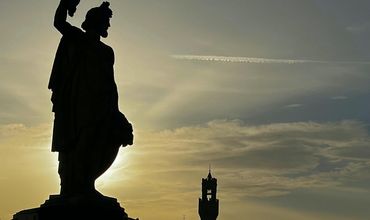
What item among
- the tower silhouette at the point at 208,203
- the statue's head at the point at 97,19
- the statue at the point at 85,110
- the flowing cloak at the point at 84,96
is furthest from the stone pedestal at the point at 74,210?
the tower silhouette at the point at 208,203

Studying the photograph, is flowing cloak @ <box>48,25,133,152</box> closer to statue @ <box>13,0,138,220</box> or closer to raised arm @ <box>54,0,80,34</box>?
statue @ <box>13,0,138,220</box>

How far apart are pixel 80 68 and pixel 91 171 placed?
146 centimetres

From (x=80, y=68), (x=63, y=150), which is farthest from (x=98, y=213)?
(x=80, y=68)

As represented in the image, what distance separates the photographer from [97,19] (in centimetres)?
1116

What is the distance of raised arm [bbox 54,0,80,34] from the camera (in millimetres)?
10695

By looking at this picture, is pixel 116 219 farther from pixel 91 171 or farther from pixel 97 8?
pixel 97 8

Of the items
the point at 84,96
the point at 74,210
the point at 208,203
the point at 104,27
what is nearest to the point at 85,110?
the point at 84,96

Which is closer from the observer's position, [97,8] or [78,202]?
Result: [78,202]

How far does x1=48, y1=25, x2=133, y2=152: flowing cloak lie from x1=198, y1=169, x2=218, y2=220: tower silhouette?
311 ft

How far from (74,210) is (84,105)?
4.97ft

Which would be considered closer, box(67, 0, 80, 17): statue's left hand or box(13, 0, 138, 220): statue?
box(13, 0, 138, 220): statue

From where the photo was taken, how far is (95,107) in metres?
10.7

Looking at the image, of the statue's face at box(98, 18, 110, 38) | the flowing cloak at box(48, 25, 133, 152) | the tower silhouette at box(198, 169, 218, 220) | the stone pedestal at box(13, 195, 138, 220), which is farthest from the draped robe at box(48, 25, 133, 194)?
the tower silhouette at box(198, 169, 218, 220)

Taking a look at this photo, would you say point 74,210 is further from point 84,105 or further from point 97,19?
point 97,19
